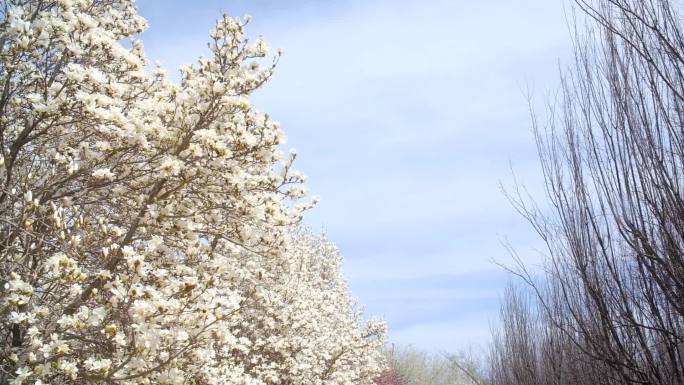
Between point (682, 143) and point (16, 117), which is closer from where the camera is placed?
point (682, 143)

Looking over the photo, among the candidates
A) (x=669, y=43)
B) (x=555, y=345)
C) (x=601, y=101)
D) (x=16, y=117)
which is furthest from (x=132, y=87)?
(x=555, y=345)

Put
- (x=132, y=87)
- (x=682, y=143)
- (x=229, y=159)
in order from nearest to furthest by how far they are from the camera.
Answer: (x=682, y=143) < (x=229, y=159) < (x=132, y=87)

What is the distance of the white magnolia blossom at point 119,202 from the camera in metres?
4.54

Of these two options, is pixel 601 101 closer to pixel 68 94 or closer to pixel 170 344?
pixel 170 344

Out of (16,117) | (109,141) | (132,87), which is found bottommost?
(109,141)

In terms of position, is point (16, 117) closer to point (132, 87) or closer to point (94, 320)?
point (132, 87)

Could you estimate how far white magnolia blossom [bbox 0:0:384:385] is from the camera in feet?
14.9

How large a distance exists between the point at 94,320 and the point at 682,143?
4168 millimetres

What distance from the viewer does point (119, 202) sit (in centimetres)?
587

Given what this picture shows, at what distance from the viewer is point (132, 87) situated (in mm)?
6816

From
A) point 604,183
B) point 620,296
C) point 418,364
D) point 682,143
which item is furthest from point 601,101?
point 418,364

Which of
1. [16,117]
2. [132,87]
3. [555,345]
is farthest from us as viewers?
[555,345]

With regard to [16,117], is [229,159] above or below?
below

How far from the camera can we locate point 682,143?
3.90 meters
